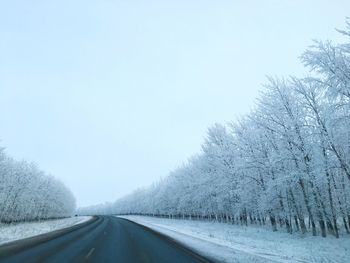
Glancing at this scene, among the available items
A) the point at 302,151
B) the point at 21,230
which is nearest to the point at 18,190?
the point at 21,230

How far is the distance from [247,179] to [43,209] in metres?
69.3

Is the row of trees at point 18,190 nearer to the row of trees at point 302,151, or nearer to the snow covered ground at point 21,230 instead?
the snow covered ground at point 21,230

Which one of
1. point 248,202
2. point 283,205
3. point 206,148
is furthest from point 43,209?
point 283,205

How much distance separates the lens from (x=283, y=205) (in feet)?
106

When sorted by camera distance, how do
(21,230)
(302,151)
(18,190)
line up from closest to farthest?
(302,151) → (21,230) → (18,190)

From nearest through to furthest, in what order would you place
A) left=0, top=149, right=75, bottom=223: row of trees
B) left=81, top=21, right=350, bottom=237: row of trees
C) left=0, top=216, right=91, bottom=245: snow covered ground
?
left=81, top=21, right=350, bottom=237: row of trees → left=0, top=216, right=91, bottom=245: snow covered ground → left=0, top=149, right=75, bottom=223: row of trees

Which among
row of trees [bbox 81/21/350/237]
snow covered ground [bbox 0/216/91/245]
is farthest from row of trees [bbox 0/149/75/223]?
row of trees [bbox 81/21/350/237]

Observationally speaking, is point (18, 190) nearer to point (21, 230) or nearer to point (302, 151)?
point (21, 230)

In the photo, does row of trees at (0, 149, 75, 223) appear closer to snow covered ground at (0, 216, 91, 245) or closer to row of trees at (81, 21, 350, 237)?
snow covered ground at (0, 216, 91, 245)

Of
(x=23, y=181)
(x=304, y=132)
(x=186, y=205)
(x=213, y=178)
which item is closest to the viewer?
(x=304, y=132)

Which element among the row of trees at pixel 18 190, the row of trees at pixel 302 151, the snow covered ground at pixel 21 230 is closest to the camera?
the row of trees at pixel 302 151

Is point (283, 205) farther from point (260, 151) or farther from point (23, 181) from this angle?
point (23, 181)

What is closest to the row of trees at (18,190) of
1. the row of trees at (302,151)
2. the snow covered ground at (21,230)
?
the snow covered ground at (21,230)

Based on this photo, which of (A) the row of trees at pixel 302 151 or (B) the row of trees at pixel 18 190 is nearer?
(A) the row of trees at pixel 302 151
